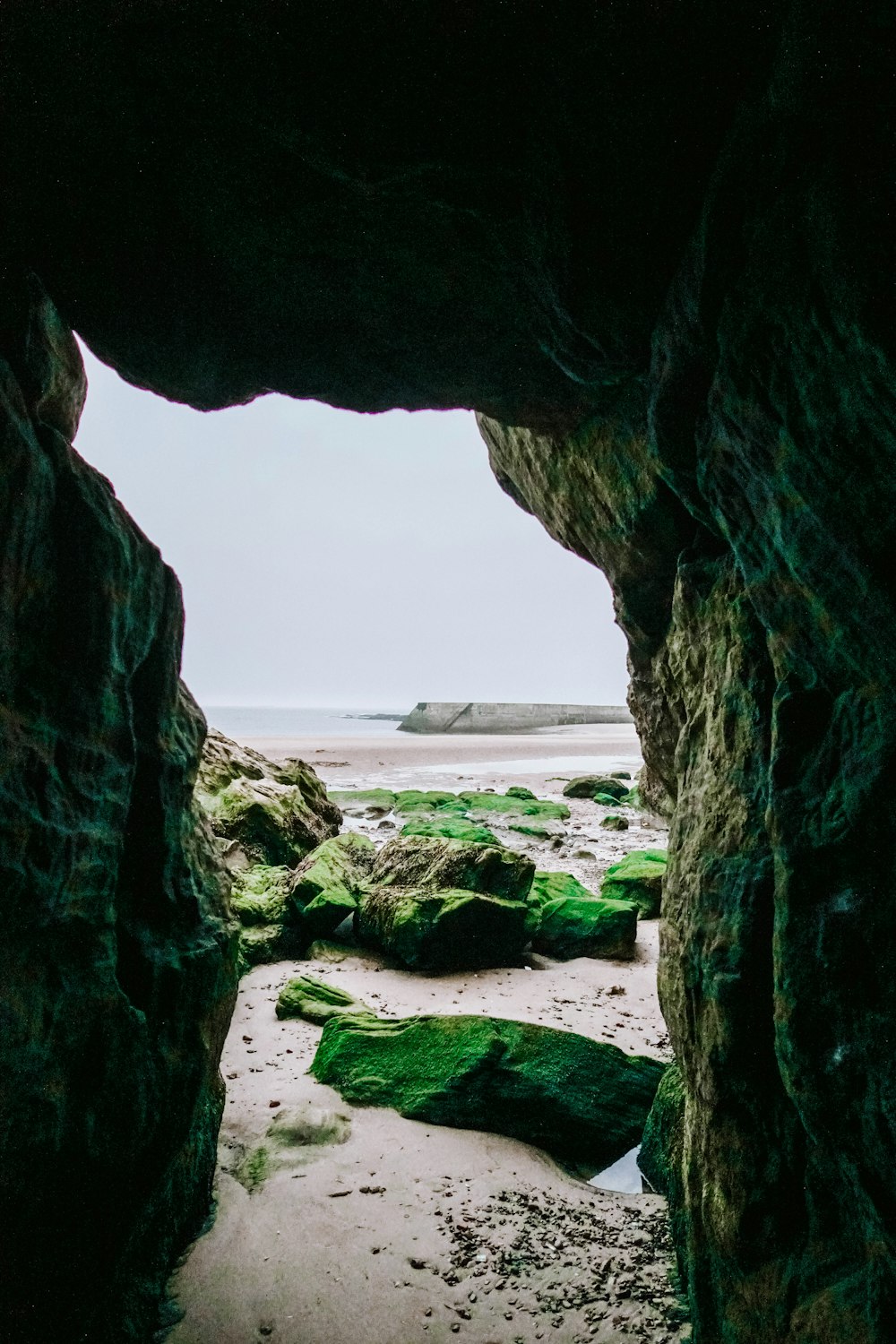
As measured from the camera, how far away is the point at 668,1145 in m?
3.53

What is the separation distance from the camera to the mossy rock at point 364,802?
1452cm

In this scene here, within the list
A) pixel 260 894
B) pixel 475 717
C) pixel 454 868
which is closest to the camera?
pixel 454 868

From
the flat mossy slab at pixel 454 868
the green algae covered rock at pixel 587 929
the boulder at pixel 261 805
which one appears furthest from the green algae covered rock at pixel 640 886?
the boulder at pixel 261 805

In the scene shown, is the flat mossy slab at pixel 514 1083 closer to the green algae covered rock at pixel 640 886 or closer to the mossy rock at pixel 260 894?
the mossy rock at pixel 260 894

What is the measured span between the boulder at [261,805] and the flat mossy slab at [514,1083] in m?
4.42

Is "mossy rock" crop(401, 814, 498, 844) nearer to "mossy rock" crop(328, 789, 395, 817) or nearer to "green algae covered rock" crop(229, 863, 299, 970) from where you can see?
"green algae covered rock" crop(229, 863, 299, 970)

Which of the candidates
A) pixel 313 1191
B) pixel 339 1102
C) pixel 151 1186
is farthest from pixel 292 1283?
pixel 339 1102

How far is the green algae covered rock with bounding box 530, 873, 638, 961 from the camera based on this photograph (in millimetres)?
6703

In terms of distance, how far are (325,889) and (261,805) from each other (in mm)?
2334

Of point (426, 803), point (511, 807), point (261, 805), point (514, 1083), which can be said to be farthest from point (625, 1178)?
point (426, 803)

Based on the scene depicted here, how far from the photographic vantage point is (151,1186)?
2.76 m

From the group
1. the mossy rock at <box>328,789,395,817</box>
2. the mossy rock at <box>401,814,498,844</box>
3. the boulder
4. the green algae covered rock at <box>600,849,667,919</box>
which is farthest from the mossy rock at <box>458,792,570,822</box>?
the green algae covered rock at <box>600,849,667,919</box>

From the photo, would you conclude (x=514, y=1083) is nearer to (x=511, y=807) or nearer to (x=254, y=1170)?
(x=254, y=1170)

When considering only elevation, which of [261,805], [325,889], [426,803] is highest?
[261,805]
